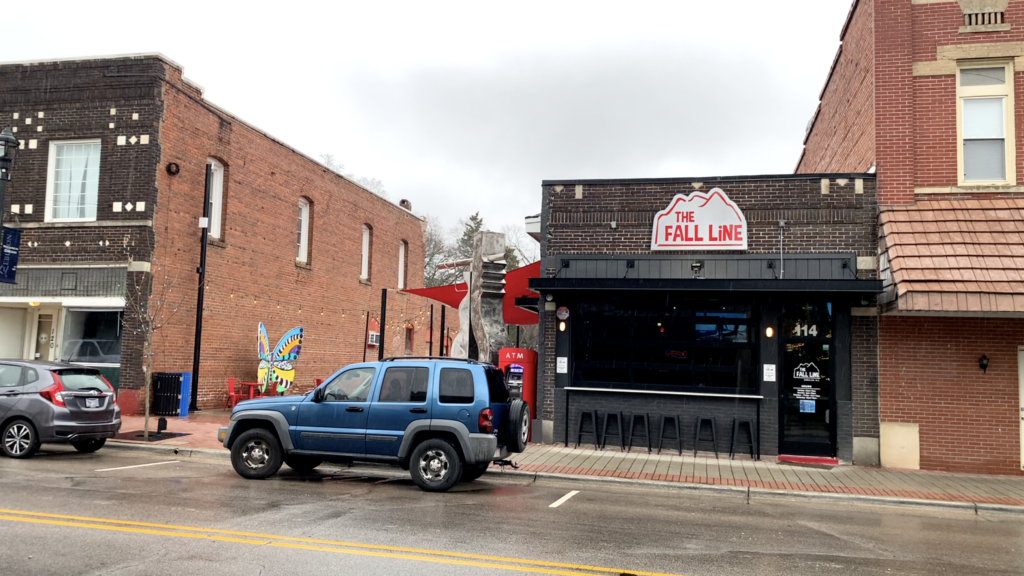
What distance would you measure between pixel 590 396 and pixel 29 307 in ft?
47.3

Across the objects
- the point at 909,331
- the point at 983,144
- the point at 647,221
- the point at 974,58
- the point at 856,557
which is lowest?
the point at 856,557

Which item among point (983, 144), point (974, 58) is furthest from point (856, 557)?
point (974, 58)

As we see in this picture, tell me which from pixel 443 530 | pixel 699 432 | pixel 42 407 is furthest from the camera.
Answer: pixel 699 432

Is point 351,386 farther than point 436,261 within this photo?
No

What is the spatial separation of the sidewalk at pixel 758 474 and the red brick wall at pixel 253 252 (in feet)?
17.1

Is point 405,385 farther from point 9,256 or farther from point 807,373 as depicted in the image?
point 9,256

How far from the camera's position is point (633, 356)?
14.2m

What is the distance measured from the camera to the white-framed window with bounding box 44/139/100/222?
693 inches

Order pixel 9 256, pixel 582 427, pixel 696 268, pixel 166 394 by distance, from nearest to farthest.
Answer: pixel 696 268
pixel 582 427
pixel 9 256
pixel 166 394

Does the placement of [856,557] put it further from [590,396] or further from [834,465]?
[590,396]

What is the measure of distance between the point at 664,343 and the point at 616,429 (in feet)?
6.32

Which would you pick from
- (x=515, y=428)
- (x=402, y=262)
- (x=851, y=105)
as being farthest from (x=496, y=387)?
(x=402, y=262)

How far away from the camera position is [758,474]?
39.1ft

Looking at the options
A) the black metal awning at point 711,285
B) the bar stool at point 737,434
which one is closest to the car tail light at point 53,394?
the black metal awning at point 711,285
